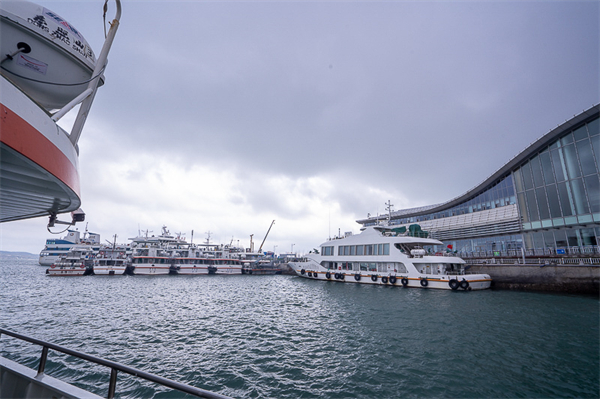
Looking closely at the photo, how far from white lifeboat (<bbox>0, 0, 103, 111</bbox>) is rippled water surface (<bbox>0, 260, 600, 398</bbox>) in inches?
364

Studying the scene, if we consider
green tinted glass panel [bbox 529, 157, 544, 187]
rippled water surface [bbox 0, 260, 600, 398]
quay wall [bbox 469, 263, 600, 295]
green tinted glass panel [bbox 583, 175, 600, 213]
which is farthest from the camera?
green tinted glass panel [bbox 529, 157, 544, 187]

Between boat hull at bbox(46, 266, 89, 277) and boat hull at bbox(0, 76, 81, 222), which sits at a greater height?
boat hull at bbox(0, 76, 81, 222)

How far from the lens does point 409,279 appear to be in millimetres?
30172

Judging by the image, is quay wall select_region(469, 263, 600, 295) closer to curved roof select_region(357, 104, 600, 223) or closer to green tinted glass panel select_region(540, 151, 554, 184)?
green tinted glass panel select_region(540, 151, 554, 184)

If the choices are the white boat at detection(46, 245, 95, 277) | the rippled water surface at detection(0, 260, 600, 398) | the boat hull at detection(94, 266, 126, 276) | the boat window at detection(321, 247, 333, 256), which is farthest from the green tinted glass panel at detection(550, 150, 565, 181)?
the white boat at detection(46, 245, 95, 277)

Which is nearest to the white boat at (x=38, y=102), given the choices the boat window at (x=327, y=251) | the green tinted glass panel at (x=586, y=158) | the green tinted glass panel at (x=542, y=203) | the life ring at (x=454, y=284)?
the life ring at (x=454, y=284)

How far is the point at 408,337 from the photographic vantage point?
12.9 m

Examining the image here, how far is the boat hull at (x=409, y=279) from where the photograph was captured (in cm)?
2692

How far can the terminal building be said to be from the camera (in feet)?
91.6

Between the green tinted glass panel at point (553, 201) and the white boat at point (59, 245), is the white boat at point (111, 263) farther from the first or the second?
the green tinted glass panel at point (553, 201)

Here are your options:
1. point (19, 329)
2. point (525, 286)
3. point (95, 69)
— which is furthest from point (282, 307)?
point (525, 286)

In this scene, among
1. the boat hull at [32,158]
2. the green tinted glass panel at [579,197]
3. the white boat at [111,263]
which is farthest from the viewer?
the white boat at [111,263]

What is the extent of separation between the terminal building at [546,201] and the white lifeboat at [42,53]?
37966 mm

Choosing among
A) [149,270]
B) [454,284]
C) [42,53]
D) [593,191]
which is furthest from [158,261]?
[593,191]
